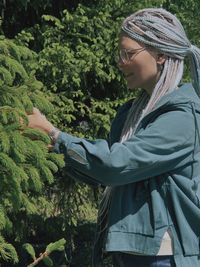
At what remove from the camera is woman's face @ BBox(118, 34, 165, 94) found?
2.08 metres

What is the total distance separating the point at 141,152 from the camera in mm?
1986

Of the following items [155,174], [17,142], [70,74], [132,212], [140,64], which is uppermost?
[140,64]

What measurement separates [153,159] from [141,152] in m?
0.05

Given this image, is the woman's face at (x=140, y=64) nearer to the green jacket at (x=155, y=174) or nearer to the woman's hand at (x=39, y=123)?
the green jacket at (x=155, y=174)

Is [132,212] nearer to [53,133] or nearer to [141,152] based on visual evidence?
[141,152]

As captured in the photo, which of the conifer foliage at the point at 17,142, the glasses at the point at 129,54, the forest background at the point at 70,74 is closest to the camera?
the glasses at the point at 129,54

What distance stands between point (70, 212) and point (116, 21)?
2017mm

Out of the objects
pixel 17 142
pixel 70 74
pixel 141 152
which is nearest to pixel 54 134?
pixel 141 152

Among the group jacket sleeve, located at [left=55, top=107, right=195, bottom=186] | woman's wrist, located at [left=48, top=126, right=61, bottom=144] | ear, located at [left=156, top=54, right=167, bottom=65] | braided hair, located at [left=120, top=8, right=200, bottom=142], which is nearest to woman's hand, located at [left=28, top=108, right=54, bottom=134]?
woman's wrist, located at [left=48, top=126, right=61, bottom=144]

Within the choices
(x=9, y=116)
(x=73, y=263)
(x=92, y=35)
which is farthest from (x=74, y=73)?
(x=9, y=116)

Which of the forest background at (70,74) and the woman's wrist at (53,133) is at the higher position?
the woman's wrist at (53,133)

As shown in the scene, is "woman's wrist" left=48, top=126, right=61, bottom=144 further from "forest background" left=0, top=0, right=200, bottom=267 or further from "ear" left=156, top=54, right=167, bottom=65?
"forest background" left=0, top=0, right=200, bottom=267

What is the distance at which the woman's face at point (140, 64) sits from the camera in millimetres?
2084

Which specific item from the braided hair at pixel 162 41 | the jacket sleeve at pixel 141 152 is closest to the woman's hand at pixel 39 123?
the jacket sleeve at pixel 141 152
